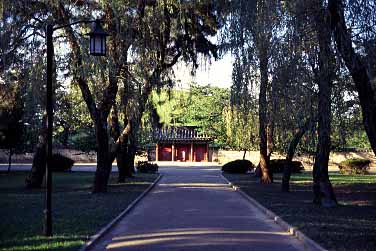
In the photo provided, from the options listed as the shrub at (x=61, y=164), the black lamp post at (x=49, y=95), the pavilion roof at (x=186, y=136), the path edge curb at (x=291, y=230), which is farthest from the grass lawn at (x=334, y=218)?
the pavilion roof at (x=186, y=136)

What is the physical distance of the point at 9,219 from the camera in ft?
45.9

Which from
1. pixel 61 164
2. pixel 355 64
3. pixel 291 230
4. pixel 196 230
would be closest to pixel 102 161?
pixel 196 230

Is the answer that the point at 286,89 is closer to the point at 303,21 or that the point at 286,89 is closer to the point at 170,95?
the point at 303,21

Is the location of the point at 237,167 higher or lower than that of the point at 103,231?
higher

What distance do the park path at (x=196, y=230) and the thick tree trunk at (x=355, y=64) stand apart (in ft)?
9.24

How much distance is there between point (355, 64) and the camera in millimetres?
9633

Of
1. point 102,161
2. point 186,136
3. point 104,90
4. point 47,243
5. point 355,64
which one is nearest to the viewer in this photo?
point 355,64

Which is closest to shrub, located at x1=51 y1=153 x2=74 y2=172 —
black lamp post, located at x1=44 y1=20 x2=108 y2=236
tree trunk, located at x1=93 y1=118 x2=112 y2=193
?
tree trunk, located at x1=93 y1=118 x2=112 y2=193

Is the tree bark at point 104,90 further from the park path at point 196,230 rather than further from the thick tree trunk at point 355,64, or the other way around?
the thick tree trunk at point 355,64

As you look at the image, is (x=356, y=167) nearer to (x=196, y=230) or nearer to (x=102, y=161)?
(x=102, y=161)

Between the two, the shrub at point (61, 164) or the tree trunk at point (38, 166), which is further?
the shrub at point (61, 164)

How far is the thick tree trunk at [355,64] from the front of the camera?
9.73 meters

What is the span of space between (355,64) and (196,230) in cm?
553

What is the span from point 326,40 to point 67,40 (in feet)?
35.3
